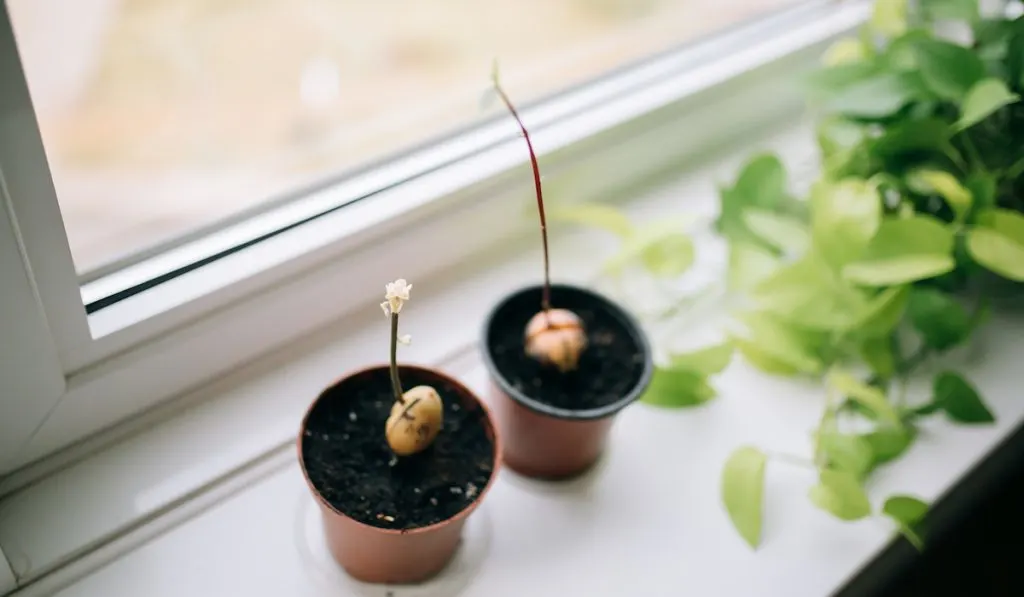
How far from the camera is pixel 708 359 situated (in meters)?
0.62

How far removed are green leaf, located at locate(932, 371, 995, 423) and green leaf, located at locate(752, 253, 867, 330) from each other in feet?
0.30

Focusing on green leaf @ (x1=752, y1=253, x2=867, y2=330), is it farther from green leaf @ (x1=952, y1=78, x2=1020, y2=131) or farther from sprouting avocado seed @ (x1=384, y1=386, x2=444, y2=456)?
sprouting avocado seed @ (x1=384, y1=386, x2=444, y2=456)

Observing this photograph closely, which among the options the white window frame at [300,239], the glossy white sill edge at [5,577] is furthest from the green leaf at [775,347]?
the glossy white sill edge at [5,577]

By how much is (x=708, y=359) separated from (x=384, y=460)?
0.26 metres

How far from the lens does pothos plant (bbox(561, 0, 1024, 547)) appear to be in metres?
0.58

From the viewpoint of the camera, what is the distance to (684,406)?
638 millimetres

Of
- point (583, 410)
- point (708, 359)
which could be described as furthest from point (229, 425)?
point (708, 359)

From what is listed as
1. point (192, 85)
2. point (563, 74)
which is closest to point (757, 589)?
point (563, 74)

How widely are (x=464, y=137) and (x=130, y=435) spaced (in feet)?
1.12

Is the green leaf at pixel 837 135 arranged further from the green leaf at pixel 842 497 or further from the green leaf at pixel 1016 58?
the green leaf at pixel 842 497

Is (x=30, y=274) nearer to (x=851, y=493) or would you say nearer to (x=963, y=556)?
(x=851, y=493)

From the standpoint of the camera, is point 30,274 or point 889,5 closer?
point 30,274

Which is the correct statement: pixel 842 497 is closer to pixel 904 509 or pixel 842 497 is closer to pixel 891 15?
pixel 904 509

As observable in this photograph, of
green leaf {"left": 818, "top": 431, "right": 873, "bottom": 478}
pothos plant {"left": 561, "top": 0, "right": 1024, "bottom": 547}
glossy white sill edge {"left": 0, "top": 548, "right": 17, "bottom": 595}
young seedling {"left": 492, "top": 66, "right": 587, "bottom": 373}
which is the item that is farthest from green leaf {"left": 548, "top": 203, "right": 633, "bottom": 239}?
glossy white sill edge {"left": 0, "top": 548, "right": 17, "bottom": 595}
